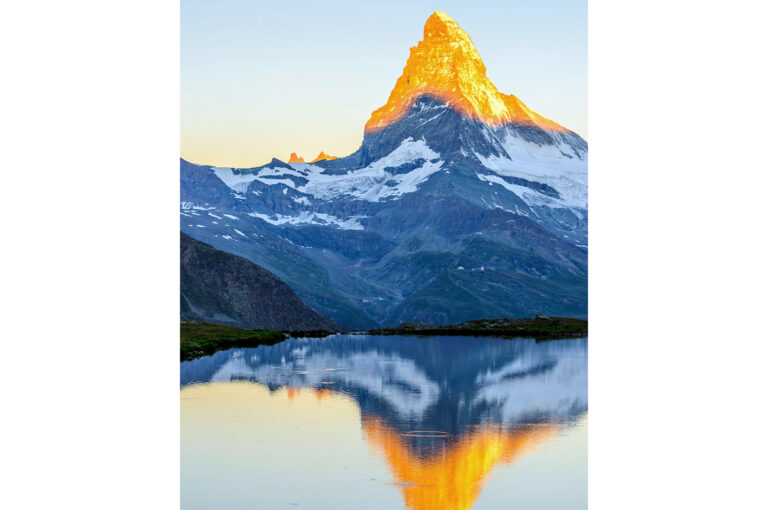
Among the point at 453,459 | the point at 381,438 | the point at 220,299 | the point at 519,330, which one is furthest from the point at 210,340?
the point at 519,330

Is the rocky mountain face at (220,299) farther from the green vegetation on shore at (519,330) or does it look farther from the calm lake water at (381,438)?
the calm lake water at (381,438)

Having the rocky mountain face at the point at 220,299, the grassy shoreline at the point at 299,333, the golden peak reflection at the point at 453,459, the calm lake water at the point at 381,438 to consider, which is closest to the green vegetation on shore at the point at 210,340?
the grassy shoreline at the point at 299,333

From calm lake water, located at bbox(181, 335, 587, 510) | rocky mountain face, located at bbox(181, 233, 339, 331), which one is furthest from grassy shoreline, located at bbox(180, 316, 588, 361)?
calm lake water, located at bbox(181, 335, 587, 510)

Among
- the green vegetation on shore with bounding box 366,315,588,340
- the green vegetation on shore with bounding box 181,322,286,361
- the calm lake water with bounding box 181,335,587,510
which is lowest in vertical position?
the green vegetation on shore with bounding box 366,315,588,340

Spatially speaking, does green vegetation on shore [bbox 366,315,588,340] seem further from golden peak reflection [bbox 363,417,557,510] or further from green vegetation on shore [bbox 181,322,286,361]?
golden peak reflection [bbox 363,417,557,510]

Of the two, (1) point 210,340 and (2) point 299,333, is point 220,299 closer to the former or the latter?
(2) point 299,333
